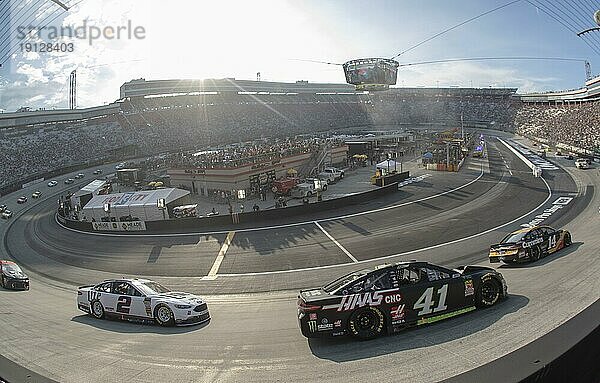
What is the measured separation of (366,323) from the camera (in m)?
8.52

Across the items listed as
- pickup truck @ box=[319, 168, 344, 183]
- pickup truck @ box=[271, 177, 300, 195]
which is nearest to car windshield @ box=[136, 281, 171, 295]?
pickup truck @ box=[271, 177, 300, 195]

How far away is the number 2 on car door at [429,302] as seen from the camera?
8617mm

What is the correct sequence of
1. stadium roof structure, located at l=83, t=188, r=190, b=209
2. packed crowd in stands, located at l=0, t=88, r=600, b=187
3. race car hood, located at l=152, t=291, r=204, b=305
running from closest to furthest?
1. race car hood, located at l=152, t=291, r=204, b=305
2. stadium roof structure, located at l=83, t=188, r=190, b=209
3. packed crowd in stands, located at l=0, t=88, r=600, b=187

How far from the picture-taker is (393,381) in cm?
644

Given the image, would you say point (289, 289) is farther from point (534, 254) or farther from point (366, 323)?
point (534, 254)

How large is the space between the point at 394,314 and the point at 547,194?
1242 inches

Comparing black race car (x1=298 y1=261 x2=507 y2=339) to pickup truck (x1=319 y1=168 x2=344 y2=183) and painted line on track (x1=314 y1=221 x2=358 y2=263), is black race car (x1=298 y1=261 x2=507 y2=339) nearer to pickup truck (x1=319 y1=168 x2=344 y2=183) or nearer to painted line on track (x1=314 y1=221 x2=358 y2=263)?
painted line on track (x1=314 y1=221 x2=358 y2=263)

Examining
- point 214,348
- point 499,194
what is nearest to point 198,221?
point 214,348

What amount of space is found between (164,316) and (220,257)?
440 inches

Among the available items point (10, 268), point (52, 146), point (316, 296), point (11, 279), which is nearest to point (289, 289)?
point (316, 296)

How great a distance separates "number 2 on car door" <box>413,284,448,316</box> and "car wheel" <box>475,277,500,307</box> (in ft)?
2.91

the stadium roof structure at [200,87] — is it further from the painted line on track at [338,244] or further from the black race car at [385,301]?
the black race car at [385,301]

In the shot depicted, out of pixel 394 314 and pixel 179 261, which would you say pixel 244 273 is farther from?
pixel 394 314

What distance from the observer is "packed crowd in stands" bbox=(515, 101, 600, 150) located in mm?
68688
